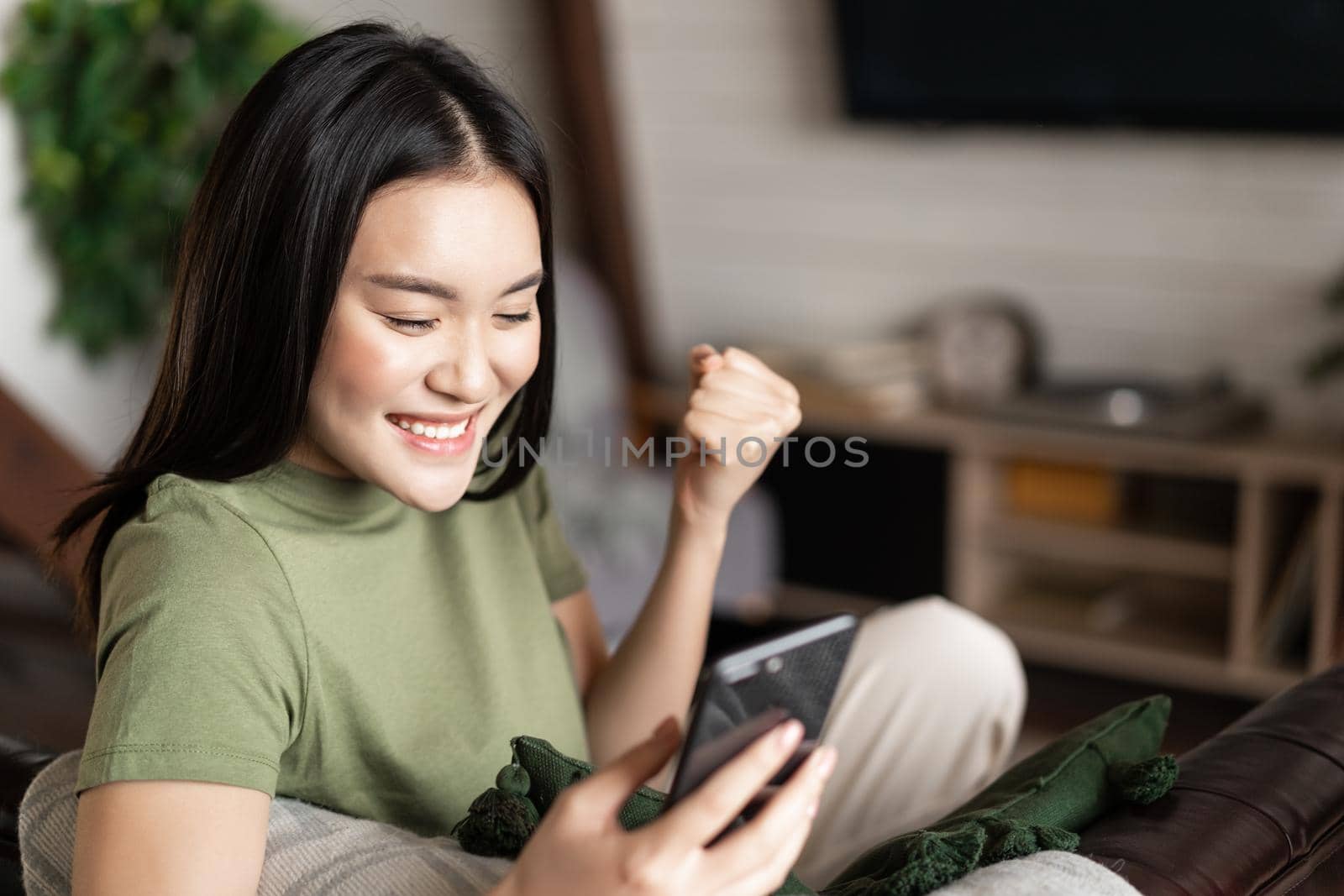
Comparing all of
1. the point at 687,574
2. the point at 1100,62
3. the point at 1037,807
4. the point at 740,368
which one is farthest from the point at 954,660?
the point at 1100,62

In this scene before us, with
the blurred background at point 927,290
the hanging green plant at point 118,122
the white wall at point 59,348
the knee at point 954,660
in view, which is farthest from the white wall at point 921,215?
the knee at point 954,660

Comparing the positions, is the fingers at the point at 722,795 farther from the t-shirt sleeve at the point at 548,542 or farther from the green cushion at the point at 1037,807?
the t-shirt sleeve at the point at 548,542

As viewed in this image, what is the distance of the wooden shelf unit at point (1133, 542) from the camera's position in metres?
2.74

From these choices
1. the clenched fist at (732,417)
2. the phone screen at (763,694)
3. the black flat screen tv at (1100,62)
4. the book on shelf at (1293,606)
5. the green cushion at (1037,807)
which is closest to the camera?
the phone screen at (763,694)

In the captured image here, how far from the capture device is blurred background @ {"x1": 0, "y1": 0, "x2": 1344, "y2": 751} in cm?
280

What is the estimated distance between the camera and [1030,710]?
303cm

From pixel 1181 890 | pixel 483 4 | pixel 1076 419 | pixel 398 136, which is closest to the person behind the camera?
pixel 1181 890

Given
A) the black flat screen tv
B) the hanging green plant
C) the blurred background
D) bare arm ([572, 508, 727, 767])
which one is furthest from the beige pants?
the hanging green plant

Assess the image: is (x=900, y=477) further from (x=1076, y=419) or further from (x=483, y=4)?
(x=483, y=4)

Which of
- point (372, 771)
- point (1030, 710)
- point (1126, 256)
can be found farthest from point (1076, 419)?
point (372, 771)

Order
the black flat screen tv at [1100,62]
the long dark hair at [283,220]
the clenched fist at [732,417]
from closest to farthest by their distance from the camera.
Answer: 1. the long dark hair at [283,220]
2. the clenched fist at [732,417]
3. the black flat screen tv at [1100,62]

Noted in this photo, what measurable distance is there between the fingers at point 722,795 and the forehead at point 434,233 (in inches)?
17.8

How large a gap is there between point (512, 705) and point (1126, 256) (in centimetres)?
225

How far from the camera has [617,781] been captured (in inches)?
27.8
